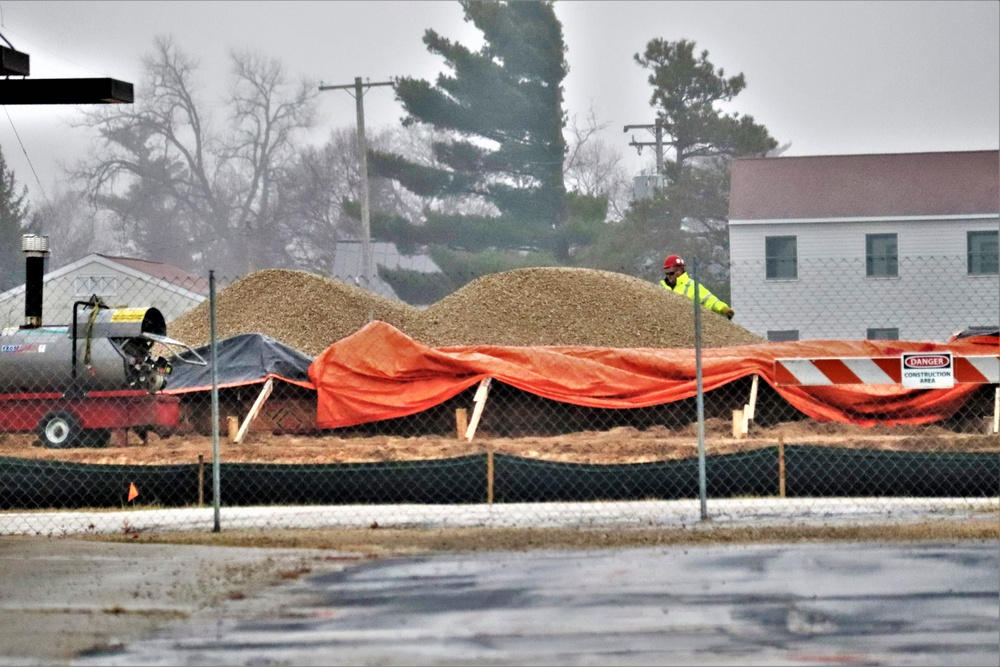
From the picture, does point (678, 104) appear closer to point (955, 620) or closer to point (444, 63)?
point (444, 63)

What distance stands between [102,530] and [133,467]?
107cm

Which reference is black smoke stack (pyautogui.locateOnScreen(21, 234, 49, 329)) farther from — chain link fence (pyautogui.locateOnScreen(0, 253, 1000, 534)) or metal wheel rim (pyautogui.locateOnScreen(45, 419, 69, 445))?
metal wheel rim (pyautogui.locateOnScreen(45, 419, 69, 445))

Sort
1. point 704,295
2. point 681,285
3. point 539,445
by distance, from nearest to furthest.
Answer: point 539,445
point 704,295
point 681,285

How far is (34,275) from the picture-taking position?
63.2ft

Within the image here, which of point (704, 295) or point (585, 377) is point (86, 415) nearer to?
point (585, 377)

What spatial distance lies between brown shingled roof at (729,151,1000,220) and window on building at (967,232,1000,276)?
2.58ft

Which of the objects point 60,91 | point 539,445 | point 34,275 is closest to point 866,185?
point 539,445

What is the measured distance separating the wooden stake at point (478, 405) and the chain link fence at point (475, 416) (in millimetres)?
31

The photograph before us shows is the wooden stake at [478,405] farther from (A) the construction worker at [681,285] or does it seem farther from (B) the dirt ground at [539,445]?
(A) the construction worker at [681,285]

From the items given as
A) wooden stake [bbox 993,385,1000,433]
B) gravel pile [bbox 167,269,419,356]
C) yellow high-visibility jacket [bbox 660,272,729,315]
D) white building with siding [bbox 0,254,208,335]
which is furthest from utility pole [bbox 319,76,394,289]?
wooden stake [bbox 993,385,1000,433]

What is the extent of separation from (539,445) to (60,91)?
24.3 feet

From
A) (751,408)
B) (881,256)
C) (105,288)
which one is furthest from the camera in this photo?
(105,288)

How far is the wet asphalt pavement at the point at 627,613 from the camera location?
22.6 ft

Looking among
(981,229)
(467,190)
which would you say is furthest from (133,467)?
(467,190)
